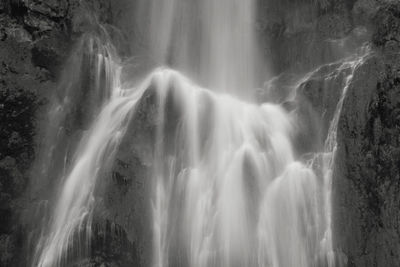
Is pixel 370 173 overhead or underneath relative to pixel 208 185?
underneath

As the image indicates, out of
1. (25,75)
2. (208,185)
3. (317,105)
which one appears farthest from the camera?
(25,75)

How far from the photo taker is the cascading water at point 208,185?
19750mm

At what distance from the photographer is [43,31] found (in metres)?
27.9

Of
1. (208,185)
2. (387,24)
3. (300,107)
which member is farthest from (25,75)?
(387,24)

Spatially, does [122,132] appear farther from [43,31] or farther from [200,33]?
[200,33]

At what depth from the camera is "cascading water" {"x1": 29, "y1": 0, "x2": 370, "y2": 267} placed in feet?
64.8

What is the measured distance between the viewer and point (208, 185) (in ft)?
70.3

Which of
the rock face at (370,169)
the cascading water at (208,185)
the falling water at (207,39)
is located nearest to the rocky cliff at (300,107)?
the rock face at (370,169)

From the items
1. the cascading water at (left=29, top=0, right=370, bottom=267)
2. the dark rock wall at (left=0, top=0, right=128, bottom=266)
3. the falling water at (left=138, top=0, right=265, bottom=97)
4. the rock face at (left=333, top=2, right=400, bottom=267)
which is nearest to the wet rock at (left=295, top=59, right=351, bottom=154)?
the cascading water at (left=29, top=0, right=370, bottom=267)

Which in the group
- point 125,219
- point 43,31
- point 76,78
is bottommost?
point 125,219

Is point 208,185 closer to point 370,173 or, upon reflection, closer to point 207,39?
point 370,173

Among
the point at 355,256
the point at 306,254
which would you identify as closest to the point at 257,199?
the point at 306,254

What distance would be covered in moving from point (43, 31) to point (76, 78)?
3.60 metres

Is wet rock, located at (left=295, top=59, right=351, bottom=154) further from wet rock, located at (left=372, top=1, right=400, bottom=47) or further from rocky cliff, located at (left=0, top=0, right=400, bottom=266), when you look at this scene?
wet rock, located at (left=372, top=1, right=400, bottom=47)
